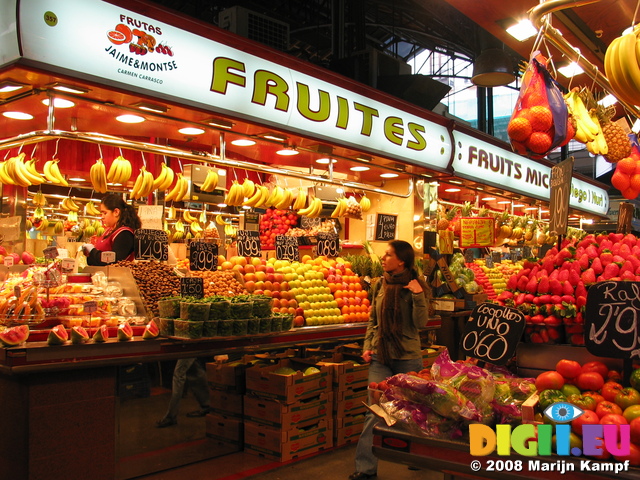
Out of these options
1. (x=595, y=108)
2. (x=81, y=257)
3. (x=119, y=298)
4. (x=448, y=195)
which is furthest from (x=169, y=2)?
(x=595, y=108)

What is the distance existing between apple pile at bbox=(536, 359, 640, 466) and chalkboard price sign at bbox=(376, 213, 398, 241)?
532 centimetres

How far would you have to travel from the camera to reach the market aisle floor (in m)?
4.42

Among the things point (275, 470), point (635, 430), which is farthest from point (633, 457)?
point (275, 470)

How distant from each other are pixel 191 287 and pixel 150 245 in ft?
3.05

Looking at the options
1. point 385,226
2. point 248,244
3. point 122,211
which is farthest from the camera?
point 385,226

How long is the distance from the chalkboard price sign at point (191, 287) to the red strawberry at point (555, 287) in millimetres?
2878

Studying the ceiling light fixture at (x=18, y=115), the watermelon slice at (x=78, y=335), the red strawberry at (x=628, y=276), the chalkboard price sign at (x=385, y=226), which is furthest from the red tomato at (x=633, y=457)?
the chalkboard price sign at (x=385, y=226)

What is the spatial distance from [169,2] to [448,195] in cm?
804

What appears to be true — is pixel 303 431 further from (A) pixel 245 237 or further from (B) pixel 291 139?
(B) pixel 291 139

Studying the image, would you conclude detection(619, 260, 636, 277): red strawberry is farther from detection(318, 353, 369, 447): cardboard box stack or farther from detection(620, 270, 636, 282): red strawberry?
detection(318, 353, 369, 447): cardboard box stack

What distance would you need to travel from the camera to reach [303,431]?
16.2 feet

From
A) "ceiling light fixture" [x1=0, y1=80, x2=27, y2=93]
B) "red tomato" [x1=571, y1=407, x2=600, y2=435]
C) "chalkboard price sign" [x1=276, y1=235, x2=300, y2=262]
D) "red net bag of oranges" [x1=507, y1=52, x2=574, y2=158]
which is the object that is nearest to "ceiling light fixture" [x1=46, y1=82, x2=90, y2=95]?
→ "ceiling light fixture" [x1=0, y1=80, x2=27, y2=93]

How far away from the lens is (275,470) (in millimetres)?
4602

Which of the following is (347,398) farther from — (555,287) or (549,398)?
(549,398)
